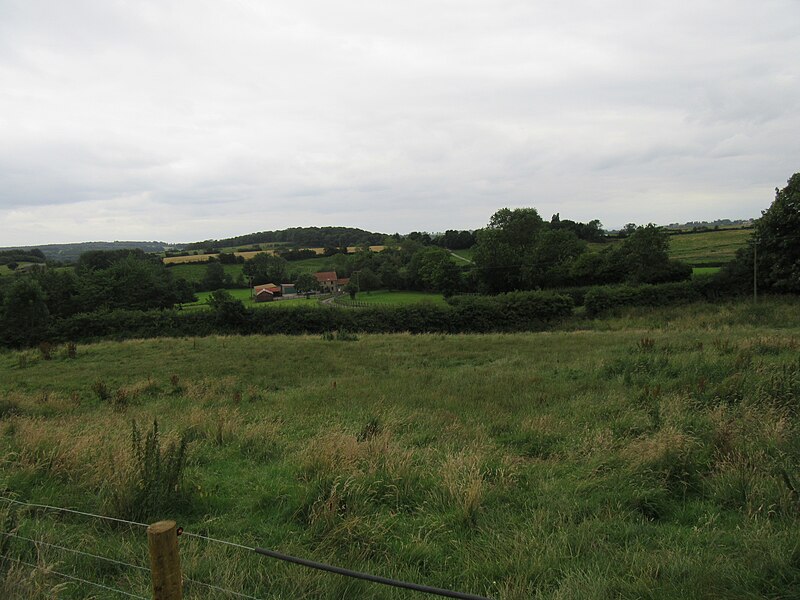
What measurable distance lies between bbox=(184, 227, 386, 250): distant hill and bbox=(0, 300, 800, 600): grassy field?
355ft

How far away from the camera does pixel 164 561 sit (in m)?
2.56

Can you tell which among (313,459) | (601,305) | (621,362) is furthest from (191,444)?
(601,305)

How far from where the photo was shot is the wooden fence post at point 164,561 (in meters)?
2.52

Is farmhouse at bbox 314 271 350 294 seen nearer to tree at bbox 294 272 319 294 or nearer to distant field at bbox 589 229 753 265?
tree at bbox 294 272 319 294

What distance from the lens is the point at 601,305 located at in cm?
3541

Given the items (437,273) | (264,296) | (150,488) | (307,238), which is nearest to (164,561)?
(150,488)

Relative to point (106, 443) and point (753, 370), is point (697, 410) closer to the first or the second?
point (753, 370)

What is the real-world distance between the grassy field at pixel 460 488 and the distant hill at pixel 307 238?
10817 cm

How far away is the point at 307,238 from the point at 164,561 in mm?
123223

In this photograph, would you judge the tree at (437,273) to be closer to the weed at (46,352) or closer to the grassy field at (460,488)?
the weed at (46,352)

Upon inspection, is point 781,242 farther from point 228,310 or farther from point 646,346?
point 228,310

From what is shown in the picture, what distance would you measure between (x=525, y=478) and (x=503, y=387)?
5430mm

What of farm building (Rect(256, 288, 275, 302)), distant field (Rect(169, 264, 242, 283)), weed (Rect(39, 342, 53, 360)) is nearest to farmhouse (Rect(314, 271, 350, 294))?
farm building (Rect(256, 288, 275, 302))

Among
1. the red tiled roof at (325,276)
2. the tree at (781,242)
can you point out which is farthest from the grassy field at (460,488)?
the red tiled roof at (325,276)
